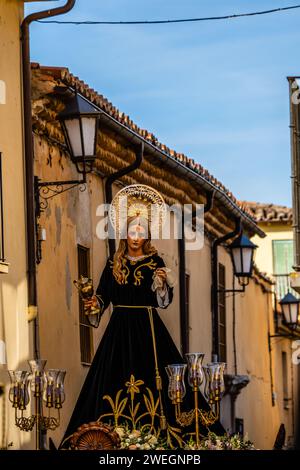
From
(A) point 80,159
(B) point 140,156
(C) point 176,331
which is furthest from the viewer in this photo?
(C) point 176,331

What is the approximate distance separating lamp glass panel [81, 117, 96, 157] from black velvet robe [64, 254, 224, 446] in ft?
4.42

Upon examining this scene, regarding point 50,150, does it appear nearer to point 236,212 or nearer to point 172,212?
point 172,212

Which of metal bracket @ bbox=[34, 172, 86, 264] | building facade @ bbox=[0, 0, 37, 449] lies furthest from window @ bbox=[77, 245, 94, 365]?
building facade @ bbox=[0, 0, 37, 449]

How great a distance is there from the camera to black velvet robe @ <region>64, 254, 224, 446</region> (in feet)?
40.9

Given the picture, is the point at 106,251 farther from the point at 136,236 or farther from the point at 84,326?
the point at 136,236

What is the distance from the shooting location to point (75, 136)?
13.9 m

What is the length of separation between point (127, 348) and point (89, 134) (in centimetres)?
217

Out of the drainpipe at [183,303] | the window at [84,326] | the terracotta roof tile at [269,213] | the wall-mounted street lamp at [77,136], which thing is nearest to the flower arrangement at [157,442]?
the wall-mounted street lamp at [77,136]

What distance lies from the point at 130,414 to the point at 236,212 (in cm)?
1165

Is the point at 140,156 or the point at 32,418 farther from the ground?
the point at 140,156

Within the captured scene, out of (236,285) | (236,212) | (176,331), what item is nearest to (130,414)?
(176,331)

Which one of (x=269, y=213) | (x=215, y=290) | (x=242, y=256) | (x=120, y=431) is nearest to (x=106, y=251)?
(x=120, y=431)

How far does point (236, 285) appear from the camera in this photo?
84.4 feet

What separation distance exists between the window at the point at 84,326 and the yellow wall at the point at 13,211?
2.20 meters
